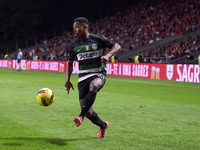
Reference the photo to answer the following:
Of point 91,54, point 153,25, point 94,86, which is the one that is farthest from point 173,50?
point 94,86

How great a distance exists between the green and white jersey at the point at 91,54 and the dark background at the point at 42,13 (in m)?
48.2

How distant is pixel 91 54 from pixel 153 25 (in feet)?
113

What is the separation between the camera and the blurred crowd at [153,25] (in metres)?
32.7

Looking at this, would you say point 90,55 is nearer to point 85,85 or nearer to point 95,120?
point 85,85

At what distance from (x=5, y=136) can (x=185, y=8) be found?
1377 inches

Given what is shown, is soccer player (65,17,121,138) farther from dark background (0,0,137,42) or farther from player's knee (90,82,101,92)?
dark background (0,0,137,42)

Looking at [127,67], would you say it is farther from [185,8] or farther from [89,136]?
[89,136]

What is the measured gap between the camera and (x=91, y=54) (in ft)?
20.1

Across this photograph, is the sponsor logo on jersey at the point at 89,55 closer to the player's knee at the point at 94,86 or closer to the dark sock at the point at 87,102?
the player's knee at the point at 94,86

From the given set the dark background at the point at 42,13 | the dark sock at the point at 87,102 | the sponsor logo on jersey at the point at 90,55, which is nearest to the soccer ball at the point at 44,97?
the sponsor logo on jersey at the point at 90,55

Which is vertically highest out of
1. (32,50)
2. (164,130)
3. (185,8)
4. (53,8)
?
(53,8)

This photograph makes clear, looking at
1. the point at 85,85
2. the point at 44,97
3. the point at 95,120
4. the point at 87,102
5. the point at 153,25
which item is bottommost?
the point at 95,120

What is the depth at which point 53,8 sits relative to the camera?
218ft

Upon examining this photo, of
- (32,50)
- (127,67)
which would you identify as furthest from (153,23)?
(32,50)
